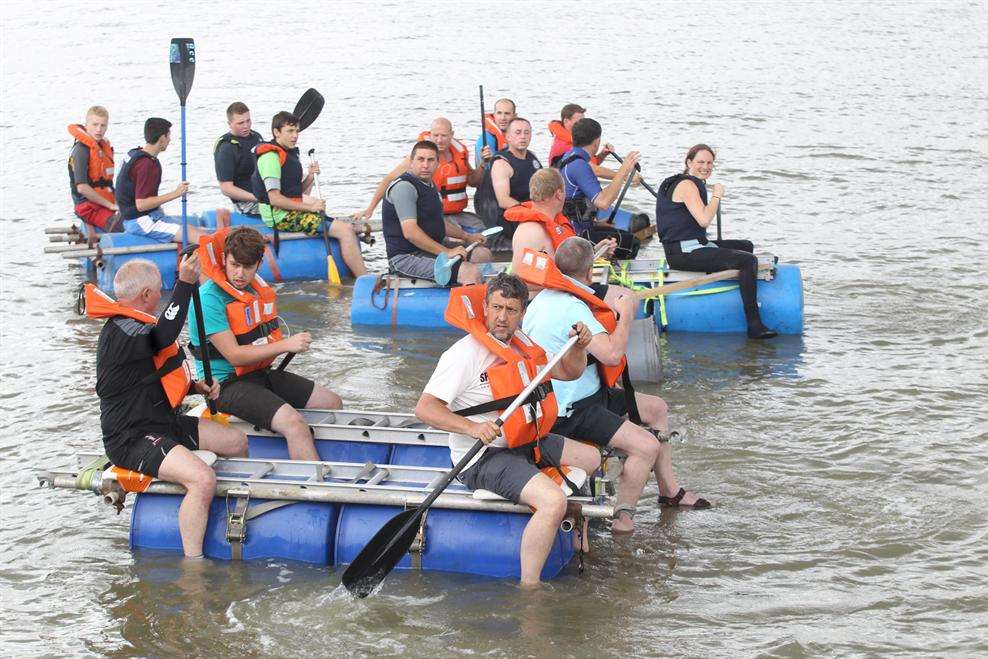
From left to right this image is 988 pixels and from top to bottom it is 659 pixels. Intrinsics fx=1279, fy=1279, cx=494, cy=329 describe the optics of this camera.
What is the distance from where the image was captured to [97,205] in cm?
1242

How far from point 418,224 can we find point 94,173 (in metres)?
3.80

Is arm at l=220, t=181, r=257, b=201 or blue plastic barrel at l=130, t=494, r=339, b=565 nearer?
blue plastic barrel at l=130, t=494, r=339, b=565

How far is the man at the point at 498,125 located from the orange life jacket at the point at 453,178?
408 millimetres

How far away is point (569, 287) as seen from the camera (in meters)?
6.56

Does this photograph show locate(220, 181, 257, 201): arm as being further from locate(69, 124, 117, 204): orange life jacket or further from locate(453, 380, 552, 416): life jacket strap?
locate(453, 380, 552, 416): life jacket strap

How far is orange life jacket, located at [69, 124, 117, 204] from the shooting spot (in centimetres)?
1224

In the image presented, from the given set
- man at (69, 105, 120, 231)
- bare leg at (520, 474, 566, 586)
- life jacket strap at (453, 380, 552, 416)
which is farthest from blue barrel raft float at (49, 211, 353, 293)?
bare leg at (520, 474, 566, 586)

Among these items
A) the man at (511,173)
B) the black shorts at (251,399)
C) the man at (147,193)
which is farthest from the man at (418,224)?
the black shorts at (251,399)

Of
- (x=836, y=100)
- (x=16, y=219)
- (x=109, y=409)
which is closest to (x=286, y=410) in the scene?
(x=109, y=409)

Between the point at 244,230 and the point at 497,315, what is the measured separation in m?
1.66

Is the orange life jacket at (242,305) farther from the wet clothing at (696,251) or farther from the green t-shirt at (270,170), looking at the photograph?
the green t-shirt at (270,170)

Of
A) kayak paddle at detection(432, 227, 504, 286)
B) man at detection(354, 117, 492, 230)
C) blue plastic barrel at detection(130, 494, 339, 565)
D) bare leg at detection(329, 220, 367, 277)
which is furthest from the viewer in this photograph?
bare leg at detection(329, 220, 367, 277)

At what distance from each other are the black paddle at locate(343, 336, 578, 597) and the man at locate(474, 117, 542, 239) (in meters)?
5.39

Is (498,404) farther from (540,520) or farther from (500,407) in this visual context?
(540,520)
